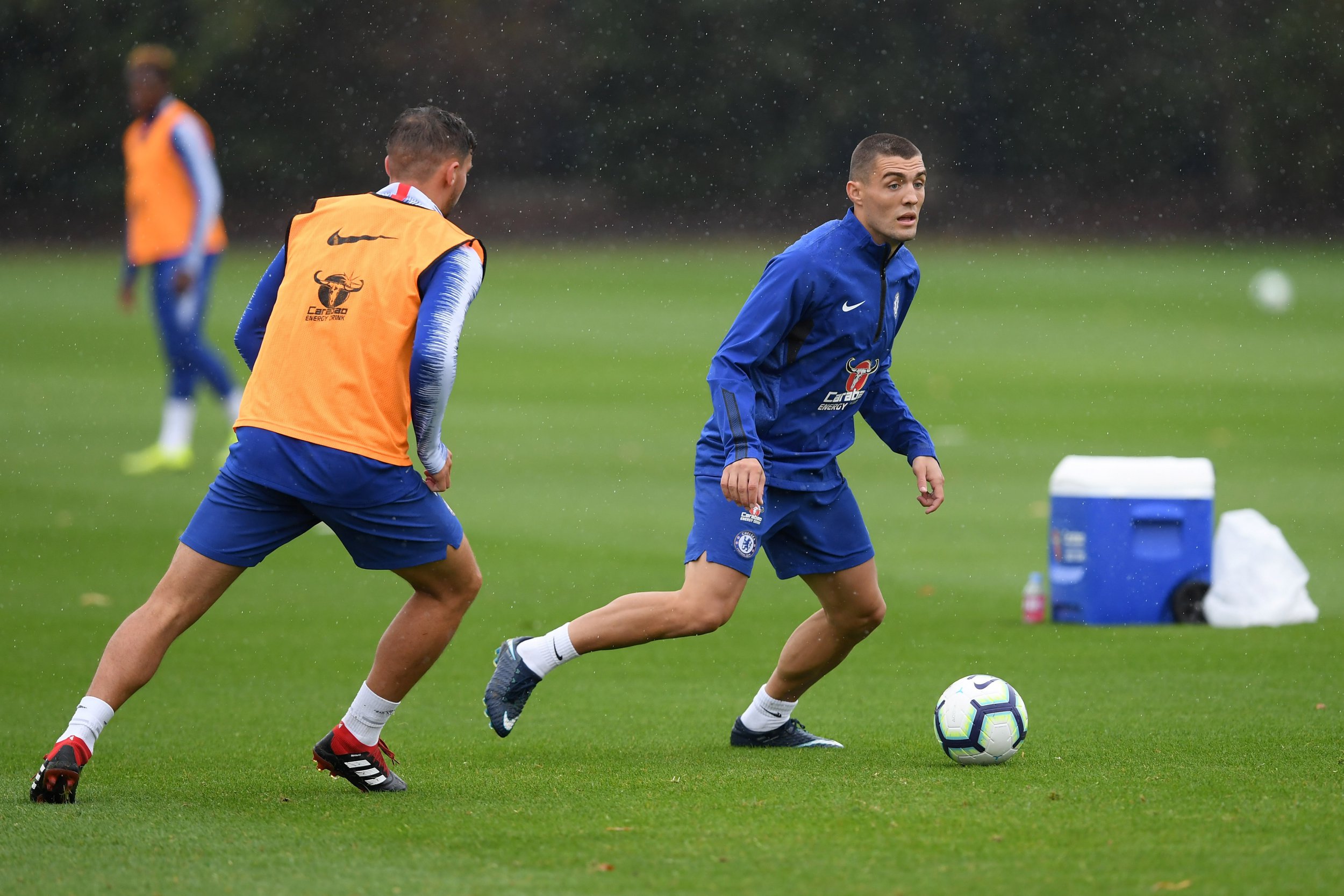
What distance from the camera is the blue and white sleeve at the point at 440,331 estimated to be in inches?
204

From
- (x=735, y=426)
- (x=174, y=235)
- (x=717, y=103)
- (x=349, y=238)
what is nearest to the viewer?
(x=349, y=238)

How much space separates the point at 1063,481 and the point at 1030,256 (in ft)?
118

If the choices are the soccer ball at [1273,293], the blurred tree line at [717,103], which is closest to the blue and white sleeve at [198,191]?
the soccer ball at [1273,293]

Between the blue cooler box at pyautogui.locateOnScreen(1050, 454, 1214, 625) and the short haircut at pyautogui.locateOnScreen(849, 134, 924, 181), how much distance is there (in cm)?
342

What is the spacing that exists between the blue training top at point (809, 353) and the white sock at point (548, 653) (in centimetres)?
75

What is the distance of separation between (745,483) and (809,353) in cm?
65

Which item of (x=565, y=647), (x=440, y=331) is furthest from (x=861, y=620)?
(x=440, y=331)

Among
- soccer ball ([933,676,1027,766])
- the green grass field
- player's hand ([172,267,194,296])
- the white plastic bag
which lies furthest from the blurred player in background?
soccer ball ([933,676,1027,766])

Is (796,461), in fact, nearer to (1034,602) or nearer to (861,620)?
(861,620)

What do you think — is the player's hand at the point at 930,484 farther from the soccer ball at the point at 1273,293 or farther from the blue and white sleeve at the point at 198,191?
the soccer ball at the point at 1273,293

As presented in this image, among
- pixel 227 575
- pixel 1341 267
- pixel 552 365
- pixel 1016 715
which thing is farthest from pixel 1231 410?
pixel 1341 267

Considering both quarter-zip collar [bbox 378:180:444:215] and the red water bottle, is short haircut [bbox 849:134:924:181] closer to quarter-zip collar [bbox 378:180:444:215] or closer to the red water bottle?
quarter-zip collar [bbox 378:180:444:215]

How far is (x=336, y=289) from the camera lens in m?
5.25

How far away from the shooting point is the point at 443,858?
4.65 metres
